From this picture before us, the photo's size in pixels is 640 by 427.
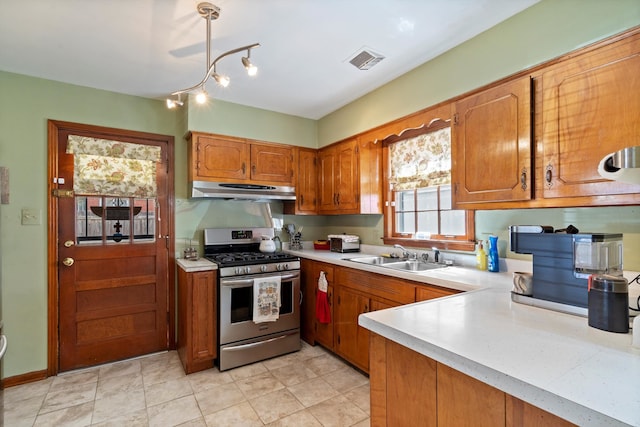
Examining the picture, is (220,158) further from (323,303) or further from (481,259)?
(481,259)

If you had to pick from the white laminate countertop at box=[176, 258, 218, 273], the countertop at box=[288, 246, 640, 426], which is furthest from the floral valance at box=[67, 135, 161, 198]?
the countertop at box=[288, 246, 640, 426]

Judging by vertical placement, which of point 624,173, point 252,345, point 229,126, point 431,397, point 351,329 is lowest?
point 252,345

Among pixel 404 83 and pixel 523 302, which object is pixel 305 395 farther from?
pixel 404 83

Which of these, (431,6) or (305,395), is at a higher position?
(431,6)

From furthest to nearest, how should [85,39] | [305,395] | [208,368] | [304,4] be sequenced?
[208,368] < [305,395] < [85,39] < [304,4]

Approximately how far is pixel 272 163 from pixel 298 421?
240 centimetres

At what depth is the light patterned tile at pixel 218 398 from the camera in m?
2.16

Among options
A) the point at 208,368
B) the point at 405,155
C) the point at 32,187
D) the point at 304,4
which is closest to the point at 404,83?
the point at 405,155

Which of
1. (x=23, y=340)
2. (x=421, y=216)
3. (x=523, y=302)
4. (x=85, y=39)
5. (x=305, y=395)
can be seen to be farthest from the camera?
(x=421, y=216)

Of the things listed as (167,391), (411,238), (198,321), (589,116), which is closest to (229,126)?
(198,321)

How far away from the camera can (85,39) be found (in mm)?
2080

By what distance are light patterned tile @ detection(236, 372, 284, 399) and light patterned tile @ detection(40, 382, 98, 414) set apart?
1.08 m

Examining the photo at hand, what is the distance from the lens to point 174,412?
2105 mm

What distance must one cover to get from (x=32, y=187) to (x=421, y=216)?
337 centimetres
